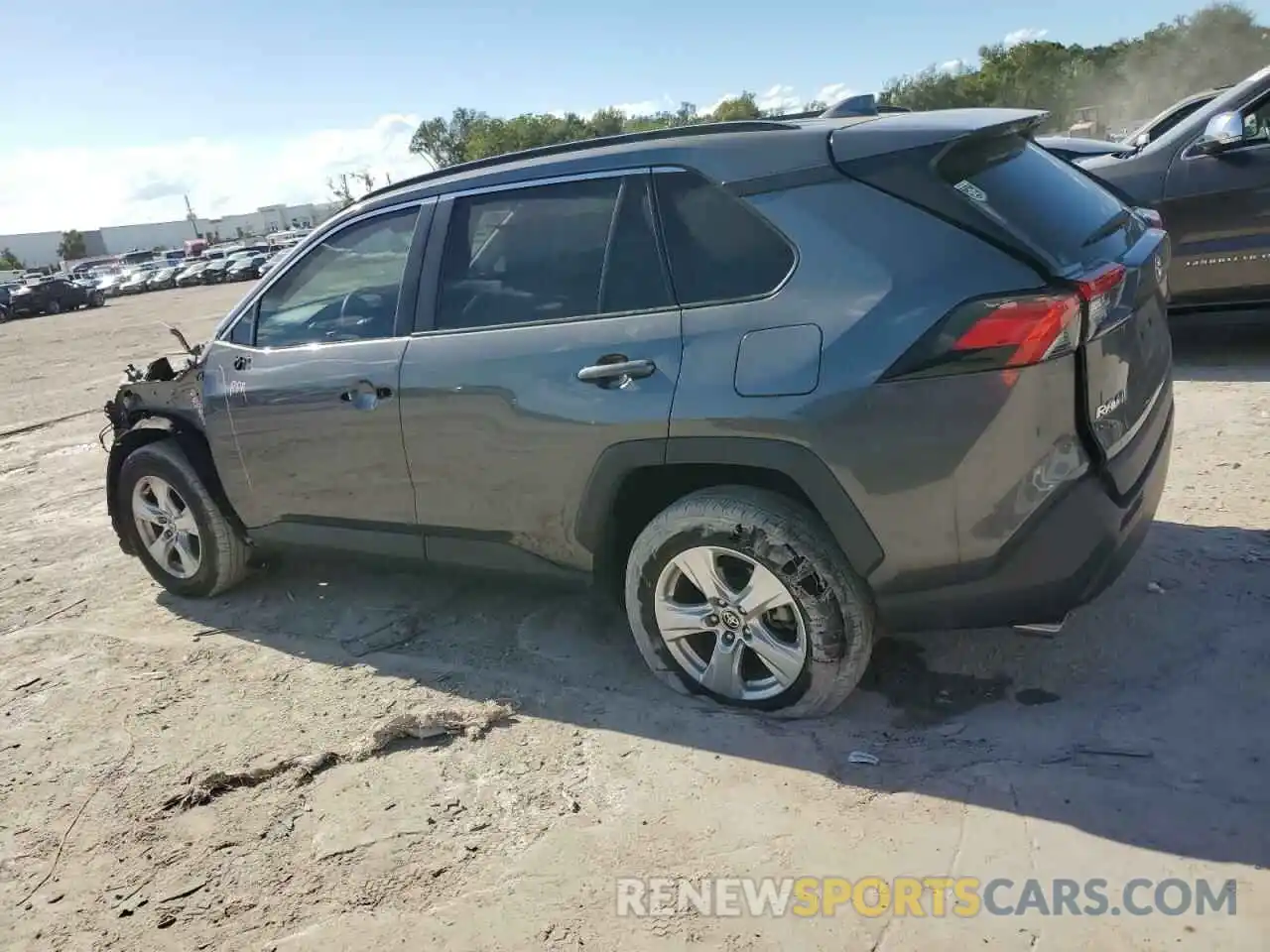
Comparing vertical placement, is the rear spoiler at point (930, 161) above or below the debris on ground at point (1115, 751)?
above

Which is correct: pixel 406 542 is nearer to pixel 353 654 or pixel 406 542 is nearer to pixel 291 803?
pixel 353 654

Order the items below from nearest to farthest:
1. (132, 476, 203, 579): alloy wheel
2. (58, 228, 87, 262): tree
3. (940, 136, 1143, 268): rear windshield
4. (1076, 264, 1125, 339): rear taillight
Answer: (1076, 264, 1125, 339): rear taillight < (940, 136, 1143, 268): rear windshield < (132, 476, 203, 579): alloy wheel < (58, 228, 87, 262): tree

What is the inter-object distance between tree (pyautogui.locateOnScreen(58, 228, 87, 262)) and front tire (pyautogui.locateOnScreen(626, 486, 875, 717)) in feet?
405

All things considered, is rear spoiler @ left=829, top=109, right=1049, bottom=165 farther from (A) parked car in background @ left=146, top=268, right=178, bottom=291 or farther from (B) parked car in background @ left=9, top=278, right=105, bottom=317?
(A) parked car in background @ left=146, top=268, right=178, bottom=291

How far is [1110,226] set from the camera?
307 centimetres

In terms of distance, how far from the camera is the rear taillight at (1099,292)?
2.62 m

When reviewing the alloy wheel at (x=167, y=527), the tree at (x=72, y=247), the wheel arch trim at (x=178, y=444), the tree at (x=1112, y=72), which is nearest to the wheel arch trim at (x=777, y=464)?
the wheel arch trim at (x=178, y=444)

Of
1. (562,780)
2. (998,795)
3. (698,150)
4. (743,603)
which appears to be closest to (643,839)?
(562,780)

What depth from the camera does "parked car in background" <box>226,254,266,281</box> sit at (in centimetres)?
5106

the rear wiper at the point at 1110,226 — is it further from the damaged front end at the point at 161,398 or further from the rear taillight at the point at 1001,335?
the damaged front end at the point at 161,398

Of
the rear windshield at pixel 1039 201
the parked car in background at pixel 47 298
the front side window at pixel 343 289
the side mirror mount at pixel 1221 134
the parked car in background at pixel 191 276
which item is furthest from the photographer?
the parked car in background at pixel 191 276

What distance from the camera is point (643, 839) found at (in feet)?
8.83

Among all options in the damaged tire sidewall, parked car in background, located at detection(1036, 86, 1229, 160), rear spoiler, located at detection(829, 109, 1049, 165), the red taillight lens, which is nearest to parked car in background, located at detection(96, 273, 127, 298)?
parked car in background, located at detection(1036, 86, 1229, 160)

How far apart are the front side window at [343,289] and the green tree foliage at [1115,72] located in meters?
46.2
